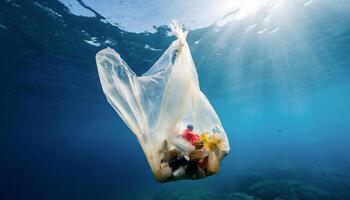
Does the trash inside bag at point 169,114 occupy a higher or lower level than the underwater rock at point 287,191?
higher

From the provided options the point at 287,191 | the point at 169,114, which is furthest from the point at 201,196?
the point at 169,114

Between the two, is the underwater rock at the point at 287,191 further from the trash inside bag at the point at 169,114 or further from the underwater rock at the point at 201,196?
the trash inside bag at the point at 169,114

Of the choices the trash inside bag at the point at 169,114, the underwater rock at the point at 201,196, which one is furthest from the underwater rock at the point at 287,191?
the trash inside bag at the point at 169,114

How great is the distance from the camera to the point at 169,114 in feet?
7.38

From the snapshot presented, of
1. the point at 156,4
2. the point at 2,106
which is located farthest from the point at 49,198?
the point at 156,4

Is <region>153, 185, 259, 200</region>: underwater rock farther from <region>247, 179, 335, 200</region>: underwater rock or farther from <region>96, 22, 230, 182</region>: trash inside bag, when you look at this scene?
<region>96, 22, 230, 182</region>: trash inside bag

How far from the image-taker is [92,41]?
15055 millimetres

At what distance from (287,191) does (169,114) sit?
56.1ft

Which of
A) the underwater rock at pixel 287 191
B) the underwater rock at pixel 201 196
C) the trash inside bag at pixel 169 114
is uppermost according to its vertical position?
the trash inside bag at pixel 169 114

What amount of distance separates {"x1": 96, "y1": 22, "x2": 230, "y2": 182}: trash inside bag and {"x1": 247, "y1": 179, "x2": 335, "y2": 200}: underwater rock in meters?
14.8

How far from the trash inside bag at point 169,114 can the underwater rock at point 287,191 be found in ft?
48.5

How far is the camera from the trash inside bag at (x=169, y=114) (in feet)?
7.13

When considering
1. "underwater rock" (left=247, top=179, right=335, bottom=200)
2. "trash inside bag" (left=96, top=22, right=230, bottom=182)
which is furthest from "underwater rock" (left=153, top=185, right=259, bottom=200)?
"trash inside bag" (left=96, top=22, right=230, bottom=182)

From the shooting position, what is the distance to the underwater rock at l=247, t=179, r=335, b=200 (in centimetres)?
1533
